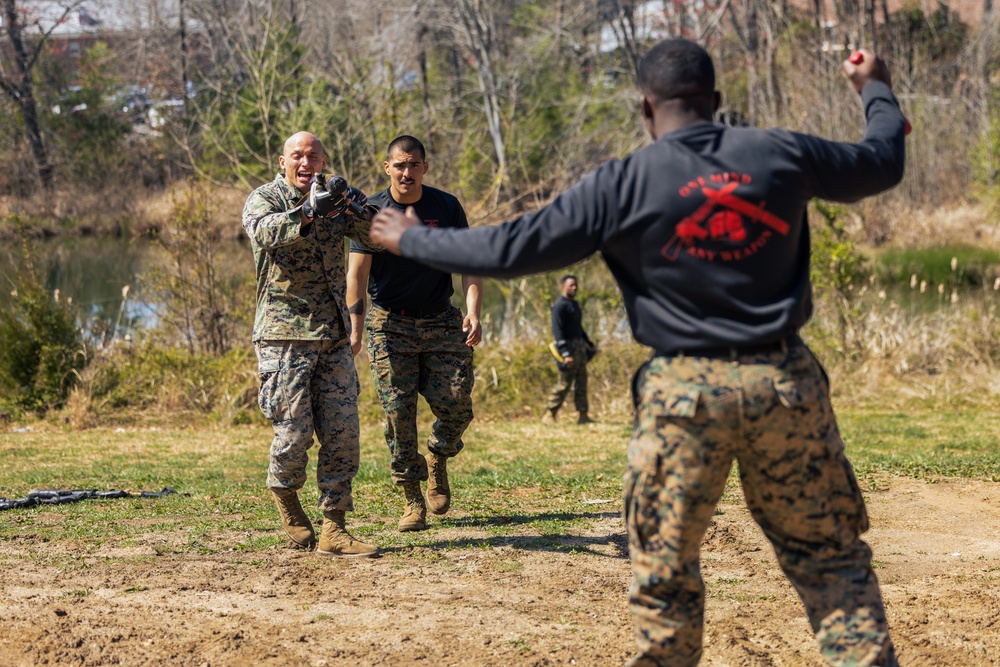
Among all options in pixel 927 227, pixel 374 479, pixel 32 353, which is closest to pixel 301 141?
pixel 374 479

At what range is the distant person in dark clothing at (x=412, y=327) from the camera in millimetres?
6348

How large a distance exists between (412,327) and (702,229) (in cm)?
331

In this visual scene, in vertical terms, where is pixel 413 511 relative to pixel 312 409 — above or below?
below

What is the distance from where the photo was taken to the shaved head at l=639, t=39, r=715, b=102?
3418 mm

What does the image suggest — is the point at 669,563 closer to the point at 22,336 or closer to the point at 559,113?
the point at 22,336

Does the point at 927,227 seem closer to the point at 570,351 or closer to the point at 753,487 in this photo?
the point at 570,351

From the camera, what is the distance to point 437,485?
6867mm

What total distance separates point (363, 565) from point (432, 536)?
809 millimetres

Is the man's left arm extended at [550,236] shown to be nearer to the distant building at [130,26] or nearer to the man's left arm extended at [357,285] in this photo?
the man's left arm extended at [357,285]

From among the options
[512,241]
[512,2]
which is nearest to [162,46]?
[512,2]

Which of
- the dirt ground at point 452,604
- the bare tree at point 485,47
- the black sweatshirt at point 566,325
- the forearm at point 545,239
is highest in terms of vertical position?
the bare tree at point 485,47

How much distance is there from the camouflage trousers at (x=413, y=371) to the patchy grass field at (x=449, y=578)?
0.58 metres

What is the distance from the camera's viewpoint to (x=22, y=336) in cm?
1330

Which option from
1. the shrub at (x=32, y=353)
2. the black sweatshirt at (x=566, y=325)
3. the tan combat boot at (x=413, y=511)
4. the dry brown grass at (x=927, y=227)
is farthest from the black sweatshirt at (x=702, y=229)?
the dry brown grass at (x=927, y=227)
